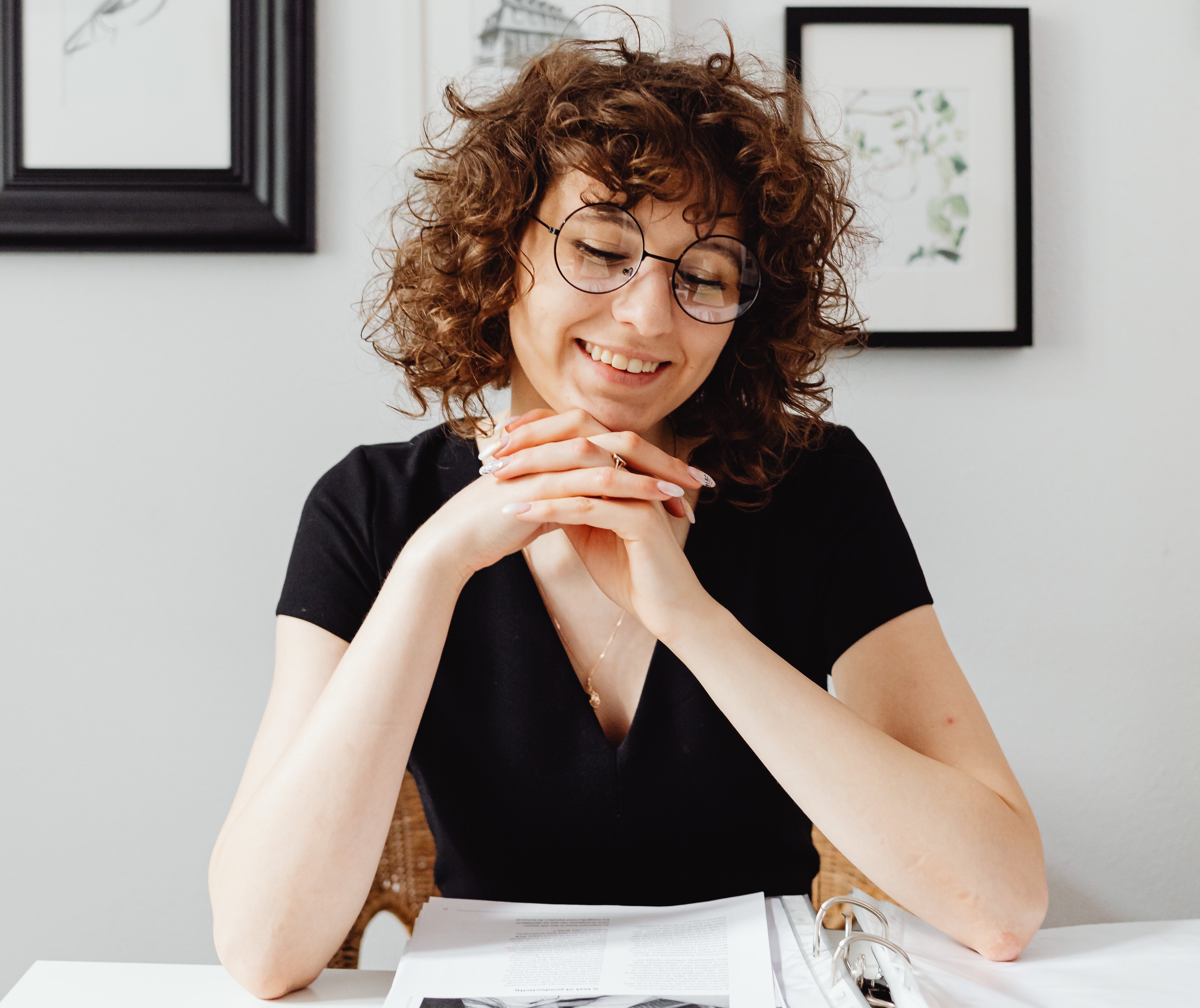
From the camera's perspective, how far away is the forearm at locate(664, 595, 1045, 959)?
2.40 ft

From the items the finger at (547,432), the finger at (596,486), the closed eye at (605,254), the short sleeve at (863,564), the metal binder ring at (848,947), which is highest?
the closed eye at (605,254)

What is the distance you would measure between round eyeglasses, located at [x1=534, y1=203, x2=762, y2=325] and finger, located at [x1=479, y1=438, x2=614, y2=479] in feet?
0.51

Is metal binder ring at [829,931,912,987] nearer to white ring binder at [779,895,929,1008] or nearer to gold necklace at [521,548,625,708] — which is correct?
white ring binder at [779,895,929,1008]

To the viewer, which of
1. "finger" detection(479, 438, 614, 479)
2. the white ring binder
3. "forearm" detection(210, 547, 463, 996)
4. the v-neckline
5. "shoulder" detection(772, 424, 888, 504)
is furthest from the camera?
"shoulder" detection(772, 424, 888, 504)

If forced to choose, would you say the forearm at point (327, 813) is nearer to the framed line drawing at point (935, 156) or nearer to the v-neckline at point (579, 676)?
the v-neckline at point (579, 676)

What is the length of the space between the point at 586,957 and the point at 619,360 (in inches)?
21.3

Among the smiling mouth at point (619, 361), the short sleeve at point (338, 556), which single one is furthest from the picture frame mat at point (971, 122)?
the short sleeve at point (338, 556)

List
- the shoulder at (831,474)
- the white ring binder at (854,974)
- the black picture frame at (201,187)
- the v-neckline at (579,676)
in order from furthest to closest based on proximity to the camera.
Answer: the black picture frame at (201,187) < the shoulder at (831,474) < the v-neckline at (579,676) < the white ring binder at (854,974)

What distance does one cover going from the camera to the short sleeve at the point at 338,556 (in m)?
0.93

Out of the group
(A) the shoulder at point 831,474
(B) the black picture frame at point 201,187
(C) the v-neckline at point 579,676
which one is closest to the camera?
(C) the v-neckline at point 579,676

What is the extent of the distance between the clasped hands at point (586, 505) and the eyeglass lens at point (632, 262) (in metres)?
0.14

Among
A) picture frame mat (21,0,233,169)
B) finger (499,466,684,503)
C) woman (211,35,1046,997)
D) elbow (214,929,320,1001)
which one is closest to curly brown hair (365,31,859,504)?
woman (211,35,1046,997)

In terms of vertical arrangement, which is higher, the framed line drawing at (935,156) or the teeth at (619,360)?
the framed line drawing at (935,156)

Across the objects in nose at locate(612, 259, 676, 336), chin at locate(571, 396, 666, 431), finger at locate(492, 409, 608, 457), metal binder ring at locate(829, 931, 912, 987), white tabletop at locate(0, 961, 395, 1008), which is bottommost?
white tabletop at locate(0, 961, 395, 1008)
